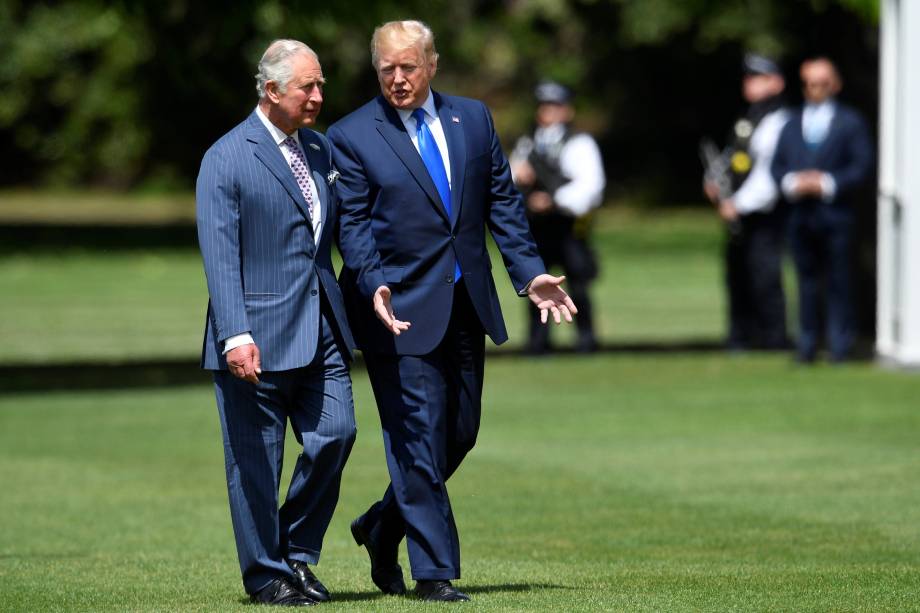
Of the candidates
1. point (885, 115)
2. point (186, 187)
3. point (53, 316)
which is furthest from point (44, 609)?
point (186, 187)

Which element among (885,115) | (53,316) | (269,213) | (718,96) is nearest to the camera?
(269,213)

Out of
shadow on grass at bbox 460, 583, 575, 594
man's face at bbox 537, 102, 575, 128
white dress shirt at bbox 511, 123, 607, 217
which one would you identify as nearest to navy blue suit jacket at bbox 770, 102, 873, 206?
white dress shirt at bbox 511, 123, 607, 217

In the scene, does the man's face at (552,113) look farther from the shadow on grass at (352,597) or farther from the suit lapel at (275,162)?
the suit lapel at (275,162)

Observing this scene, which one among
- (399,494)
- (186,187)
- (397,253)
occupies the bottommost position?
(186,187)

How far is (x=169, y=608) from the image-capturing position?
716 centimetres

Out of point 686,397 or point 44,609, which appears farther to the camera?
point 686,397

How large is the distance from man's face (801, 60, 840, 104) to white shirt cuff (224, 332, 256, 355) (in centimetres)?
1002

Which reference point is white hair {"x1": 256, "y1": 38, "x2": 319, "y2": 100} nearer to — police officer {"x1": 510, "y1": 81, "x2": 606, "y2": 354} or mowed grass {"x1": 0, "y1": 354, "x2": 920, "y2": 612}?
mowed grass {"x1": 0, "y1": 354, "x2": 920, "y2": 612}

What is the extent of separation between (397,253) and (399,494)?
887mm

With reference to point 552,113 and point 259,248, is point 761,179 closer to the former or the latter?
point 552,113

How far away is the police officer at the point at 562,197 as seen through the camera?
17688 mm

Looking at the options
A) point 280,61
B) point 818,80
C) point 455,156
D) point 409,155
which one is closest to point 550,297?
point 455,156

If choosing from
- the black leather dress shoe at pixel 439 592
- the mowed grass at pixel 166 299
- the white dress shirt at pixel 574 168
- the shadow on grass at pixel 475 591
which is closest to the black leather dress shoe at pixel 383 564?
the shadow on grass at pixel 475 591

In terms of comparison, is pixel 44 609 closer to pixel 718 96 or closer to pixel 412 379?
pixel 412 379
